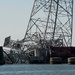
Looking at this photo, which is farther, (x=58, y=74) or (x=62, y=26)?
(x=62, y=26)

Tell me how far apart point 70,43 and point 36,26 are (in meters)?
13.1

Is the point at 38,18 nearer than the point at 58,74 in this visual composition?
No

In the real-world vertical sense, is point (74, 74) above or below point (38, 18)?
below

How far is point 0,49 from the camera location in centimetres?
19762

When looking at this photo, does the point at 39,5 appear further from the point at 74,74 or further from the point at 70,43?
the point at 74,74

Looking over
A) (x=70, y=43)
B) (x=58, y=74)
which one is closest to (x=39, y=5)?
(x=70, y=43)

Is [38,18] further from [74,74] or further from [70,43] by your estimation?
[74,74]

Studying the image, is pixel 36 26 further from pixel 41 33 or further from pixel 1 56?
pixel 1 56

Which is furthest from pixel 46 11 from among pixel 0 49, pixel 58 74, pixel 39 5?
pixel 58 74

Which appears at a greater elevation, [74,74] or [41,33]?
[41,33]

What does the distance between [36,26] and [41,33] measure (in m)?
3.41

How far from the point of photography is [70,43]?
200 m

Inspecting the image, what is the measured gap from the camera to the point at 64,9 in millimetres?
197125

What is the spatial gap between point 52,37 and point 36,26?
22.6ft
